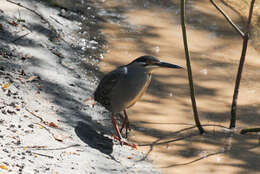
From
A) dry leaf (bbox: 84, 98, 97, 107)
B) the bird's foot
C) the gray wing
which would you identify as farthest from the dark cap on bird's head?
dry leaf (bbox: 84, 98, 97, 107)

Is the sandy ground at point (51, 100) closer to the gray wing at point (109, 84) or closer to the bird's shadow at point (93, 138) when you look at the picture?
the bird's shadow at point (93, 138)

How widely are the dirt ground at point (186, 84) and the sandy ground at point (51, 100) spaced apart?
438 millimetres

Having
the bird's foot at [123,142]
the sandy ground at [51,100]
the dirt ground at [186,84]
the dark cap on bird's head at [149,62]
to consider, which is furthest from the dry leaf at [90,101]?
the dark cap on bird's head at [149,62]

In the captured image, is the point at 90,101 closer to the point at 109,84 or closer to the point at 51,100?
the point at 51,100

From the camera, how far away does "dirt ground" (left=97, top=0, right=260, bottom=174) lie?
588 centimetres

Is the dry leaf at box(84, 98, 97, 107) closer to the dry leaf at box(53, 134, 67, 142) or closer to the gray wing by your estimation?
the gray wing

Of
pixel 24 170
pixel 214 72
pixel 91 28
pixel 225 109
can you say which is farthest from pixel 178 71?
pixel 24 170

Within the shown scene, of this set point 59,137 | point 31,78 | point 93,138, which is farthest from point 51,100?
point 59,137

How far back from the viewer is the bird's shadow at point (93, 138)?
5332 millimetres

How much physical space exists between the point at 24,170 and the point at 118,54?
453 cm

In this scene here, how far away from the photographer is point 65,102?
6094mm

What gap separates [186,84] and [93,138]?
2.72 meters

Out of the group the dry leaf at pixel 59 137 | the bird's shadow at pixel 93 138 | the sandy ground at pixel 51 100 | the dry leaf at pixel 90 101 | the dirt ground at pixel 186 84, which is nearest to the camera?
the sandy ground at pixel 51 100

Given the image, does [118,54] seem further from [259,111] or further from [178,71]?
[259,111]
